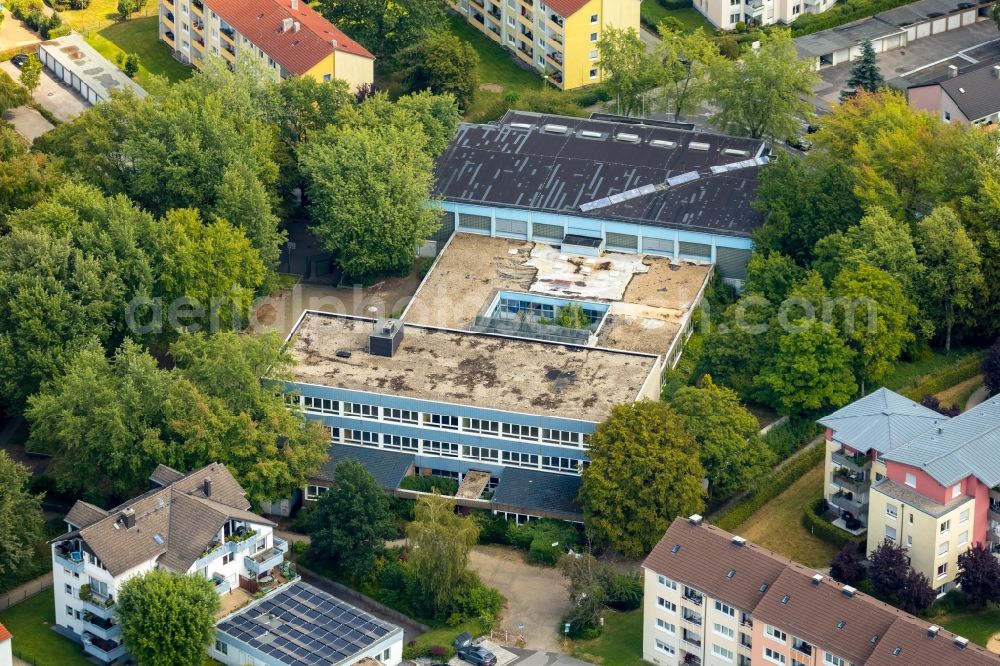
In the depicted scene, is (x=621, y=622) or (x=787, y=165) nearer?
(x=621, y=622)

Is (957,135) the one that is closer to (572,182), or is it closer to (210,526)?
(572,182)

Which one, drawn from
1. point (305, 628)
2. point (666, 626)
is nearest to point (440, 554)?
point (305, 628)

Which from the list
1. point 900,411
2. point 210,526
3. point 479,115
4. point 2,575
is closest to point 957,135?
point 900,411

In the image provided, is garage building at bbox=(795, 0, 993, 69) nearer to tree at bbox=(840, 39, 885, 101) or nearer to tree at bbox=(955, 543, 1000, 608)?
tree at bbox=(840, 39, 885, 101)

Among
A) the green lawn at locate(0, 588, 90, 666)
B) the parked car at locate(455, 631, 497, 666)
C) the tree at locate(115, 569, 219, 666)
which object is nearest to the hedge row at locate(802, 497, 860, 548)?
the parked car at locate(455, 631, 497, 666)

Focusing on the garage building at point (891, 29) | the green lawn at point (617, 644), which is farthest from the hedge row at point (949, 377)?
the garage building at point (891, 29)

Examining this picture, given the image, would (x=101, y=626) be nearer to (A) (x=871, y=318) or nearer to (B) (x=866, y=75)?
(A) (x=871, y=318)
